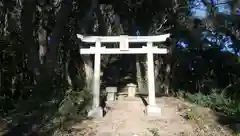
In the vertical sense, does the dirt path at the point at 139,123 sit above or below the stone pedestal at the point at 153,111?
below

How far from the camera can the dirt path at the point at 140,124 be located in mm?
7024

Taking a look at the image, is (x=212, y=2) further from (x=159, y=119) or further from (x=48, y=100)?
(x=48, y=100)

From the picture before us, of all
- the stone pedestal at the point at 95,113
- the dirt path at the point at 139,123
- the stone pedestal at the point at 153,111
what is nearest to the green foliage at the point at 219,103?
the dirt path at the point at 139,123

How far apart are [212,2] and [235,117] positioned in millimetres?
6238

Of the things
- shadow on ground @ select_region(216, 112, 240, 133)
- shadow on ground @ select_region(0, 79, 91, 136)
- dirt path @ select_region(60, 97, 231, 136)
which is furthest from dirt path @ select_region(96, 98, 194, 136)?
shadow on ground @ select_region(216, 112, 240, 133)

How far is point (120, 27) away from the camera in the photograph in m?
12.5

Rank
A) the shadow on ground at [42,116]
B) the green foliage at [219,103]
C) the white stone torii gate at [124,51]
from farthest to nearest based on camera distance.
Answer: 1. the green foliage at [219,103]
2. the white stone torii gate at [124,51]
3. the shadow on ground at [42,116]

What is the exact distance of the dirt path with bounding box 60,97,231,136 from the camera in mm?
7024

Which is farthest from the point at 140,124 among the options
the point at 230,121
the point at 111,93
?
the point at 111,93

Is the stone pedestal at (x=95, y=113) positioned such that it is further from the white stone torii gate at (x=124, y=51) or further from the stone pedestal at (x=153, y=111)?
the stone pedestal at (x=153, y=111)

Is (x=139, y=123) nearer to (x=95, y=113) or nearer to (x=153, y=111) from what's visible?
(x=153, y=111)

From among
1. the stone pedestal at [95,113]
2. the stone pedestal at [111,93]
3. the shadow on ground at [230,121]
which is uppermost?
the stone pedestal at [111,93]

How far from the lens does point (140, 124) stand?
7508mm

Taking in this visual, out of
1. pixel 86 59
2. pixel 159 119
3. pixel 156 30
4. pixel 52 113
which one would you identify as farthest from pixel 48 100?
pixel 156 30
